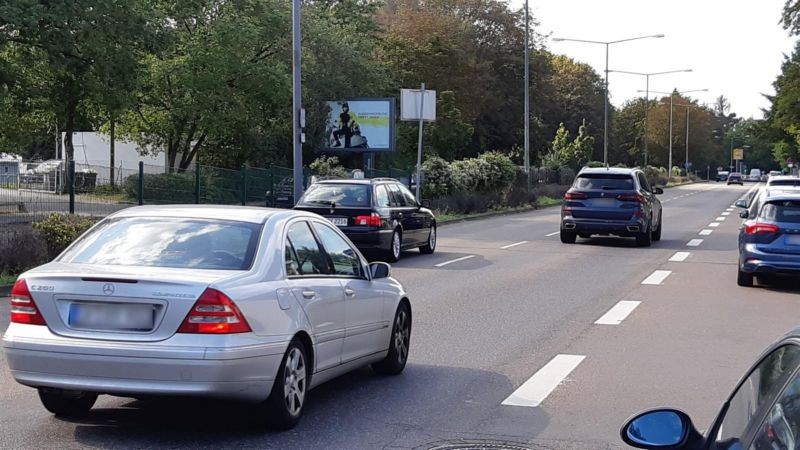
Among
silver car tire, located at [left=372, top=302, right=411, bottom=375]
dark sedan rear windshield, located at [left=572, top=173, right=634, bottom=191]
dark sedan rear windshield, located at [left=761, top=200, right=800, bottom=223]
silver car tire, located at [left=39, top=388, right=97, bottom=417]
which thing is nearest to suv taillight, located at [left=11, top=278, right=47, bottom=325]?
silver car tire, located at [left=39, top=388, right=97, bottom=417]

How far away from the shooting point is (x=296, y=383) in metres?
6.86

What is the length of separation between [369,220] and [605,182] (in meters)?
7.25

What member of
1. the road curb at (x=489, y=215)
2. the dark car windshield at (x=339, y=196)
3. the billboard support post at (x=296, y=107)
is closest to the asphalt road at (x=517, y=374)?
the dark car windshield at (x=339, y=196)

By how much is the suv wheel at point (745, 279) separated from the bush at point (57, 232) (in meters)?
10.2

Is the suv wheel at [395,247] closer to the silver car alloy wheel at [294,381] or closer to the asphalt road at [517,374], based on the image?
the asphalt road at [517,374]

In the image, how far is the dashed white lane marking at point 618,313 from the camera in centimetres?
1223

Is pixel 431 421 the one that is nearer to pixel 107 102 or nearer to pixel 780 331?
pixel 780 331

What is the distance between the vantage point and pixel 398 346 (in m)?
8.80

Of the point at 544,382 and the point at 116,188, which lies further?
the point at 116,188

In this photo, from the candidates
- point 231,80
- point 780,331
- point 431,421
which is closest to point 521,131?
point 231,80

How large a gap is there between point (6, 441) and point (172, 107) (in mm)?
35382

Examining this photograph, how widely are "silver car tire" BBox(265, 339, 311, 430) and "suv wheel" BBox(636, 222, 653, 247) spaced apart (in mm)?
18026

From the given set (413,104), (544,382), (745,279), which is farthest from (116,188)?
(544,382)

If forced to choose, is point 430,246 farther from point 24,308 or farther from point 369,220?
point 24,308
